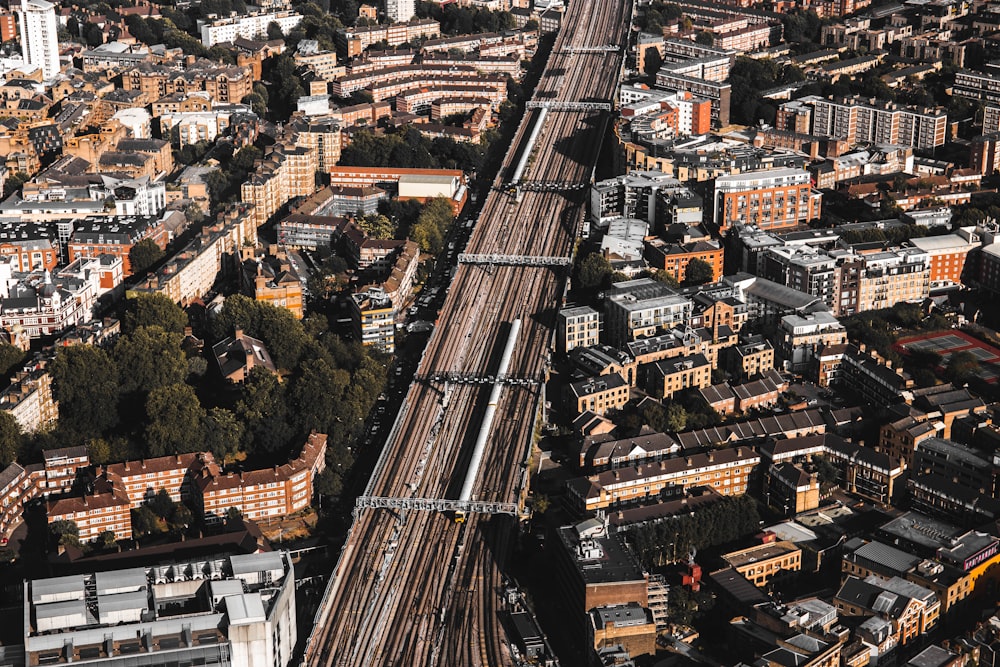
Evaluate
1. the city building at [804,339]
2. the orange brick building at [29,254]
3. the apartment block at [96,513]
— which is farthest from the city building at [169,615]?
the orange brick building at [29,254]

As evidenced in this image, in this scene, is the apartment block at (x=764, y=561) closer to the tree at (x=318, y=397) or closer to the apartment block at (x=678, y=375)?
the apartment block at (x=678, y=375)

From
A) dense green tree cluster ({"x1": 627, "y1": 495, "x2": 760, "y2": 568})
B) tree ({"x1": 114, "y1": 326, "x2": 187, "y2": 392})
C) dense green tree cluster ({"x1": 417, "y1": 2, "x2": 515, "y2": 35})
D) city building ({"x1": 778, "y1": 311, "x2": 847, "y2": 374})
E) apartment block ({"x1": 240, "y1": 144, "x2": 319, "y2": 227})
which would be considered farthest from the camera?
dense green tree cluster ({"x1": 417, "y1": 2, "x2": 515, "y2": 35})

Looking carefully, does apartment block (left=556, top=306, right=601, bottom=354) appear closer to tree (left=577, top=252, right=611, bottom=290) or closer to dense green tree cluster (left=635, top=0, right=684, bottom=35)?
tree (left=577, top=252, right=611, bottom=290)

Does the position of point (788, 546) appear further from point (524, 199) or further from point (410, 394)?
point (524, 199)

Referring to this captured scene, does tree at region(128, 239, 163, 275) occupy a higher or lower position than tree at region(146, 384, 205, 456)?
higher

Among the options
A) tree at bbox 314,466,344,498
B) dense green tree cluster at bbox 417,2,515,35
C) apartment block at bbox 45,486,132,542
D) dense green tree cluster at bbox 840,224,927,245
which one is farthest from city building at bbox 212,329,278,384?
dense green tree cluster at bbox 417,2,515,35

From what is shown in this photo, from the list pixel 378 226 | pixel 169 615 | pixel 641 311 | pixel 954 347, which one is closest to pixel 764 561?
pixel 641 311

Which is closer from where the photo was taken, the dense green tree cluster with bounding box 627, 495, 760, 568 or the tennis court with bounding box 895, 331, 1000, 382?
the dense green tree cluster with bounding box 627, 495, 760, 568
